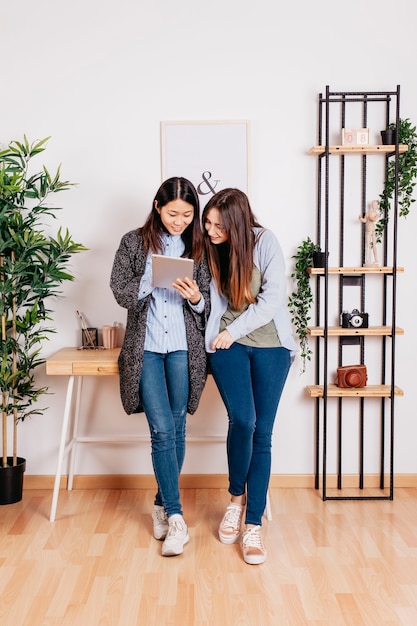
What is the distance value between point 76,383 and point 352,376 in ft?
4.51

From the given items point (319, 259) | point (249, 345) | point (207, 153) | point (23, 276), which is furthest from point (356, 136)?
point (23, 276)

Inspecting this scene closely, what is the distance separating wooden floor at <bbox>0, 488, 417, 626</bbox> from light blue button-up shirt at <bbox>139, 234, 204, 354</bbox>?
0.82 meters

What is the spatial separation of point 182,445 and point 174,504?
0.26 meters

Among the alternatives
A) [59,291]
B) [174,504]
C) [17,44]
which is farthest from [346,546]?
[17,44]

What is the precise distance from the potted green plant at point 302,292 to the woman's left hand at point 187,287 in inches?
29.4

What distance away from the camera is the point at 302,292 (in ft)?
11.6

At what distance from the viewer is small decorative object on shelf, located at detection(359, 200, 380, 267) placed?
3.46 meters

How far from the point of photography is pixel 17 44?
3.50 metres

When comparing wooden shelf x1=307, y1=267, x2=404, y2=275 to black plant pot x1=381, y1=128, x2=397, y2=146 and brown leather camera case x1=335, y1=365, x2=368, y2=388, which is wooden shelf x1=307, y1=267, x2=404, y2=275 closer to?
brown leather camera case x1=335, y1=365, x2=368, y2=388

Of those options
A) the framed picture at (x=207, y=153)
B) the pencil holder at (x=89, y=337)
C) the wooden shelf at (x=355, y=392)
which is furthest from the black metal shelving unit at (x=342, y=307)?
the pencil holder at (x=89, y=337)

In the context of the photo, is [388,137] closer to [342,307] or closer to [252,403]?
[342,307]

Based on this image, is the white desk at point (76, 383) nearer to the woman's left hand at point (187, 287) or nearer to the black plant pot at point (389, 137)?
the woman's left hand at point (187, 287)

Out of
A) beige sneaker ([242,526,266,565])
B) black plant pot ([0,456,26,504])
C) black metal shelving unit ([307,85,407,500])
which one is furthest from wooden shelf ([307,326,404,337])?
black plant pot ([0,456,26,504])

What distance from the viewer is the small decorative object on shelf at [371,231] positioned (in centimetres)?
346
